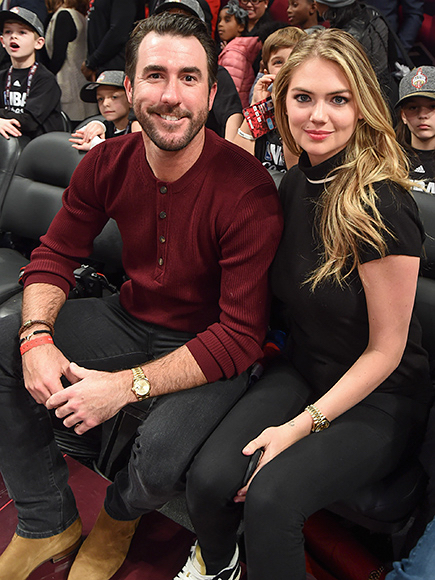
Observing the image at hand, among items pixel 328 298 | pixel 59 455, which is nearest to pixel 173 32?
pixel 328 298

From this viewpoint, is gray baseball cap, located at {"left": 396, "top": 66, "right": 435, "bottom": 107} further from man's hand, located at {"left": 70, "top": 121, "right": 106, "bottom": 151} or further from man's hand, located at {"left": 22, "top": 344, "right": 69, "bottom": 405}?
man's hand, located at {"left": 22, "top": 344, "right": 69, "bottom": 405}

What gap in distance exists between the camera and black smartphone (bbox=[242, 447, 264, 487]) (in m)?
1.18

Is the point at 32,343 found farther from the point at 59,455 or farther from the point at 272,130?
the point at 272,130

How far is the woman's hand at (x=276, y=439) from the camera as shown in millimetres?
1180

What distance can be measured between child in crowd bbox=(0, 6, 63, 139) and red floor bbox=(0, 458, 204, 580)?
228cm

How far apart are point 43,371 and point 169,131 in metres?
0.69

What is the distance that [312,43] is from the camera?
4.16ft

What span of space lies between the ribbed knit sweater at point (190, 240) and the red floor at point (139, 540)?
50cm

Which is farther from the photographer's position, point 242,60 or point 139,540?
point 242,60

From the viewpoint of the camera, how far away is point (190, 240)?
1.44 m

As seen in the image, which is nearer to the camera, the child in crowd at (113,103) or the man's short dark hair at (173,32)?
the man's short dark hair at (173,32)

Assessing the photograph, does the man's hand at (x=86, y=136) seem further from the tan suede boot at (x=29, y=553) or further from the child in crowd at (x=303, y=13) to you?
the tan suede boot at (x=29, y=553)

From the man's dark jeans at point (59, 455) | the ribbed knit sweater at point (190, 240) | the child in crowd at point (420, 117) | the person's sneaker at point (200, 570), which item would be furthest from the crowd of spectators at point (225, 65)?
the person's sneaker at point (200, 570)

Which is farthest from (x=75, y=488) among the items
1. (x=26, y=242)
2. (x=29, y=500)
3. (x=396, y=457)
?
(x=26, y=242)
